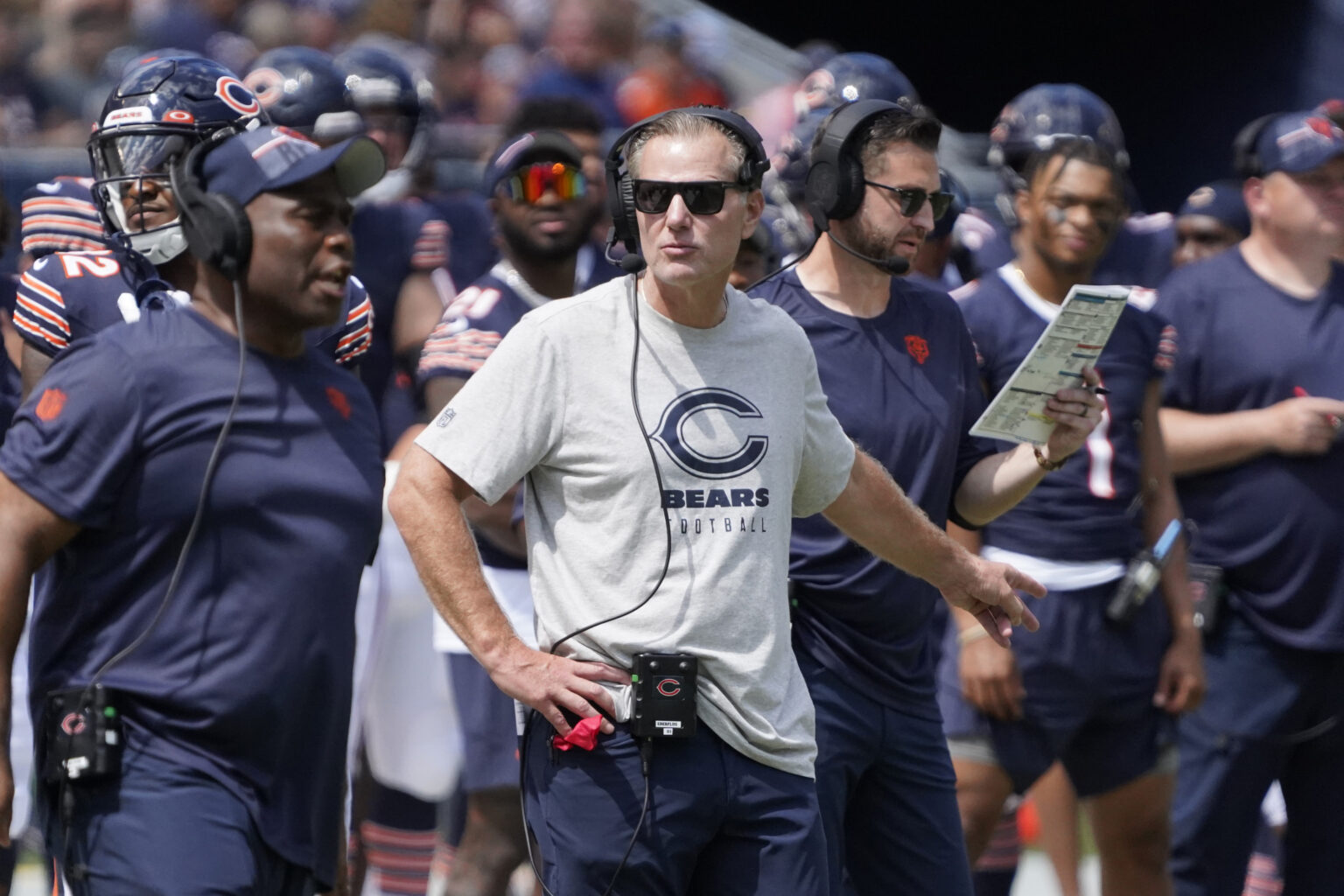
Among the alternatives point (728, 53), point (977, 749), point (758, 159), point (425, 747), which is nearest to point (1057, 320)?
point (758, 159)

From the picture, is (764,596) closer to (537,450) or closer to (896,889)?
(537,450)

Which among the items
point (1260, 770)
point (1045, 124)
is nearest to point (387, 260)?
point (1045, 124)

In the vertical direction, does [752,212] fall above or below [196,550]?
above

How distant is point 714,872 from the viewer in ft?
11.3

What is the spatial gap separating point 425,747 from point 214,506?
236 centimetres

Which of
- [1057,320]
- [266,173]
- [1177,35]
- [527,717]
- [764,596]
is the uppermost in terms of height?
[266,173]

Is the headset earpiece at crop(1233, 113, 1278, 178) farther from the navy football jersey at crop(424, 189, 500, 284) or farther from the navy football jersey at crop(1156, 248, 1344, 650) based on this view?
the navy football jersey at crop(424, 189, 500, 284)

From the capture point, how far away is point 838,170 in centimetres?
420

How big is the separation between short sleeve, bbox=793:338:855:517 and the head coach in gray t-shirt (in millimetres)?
110

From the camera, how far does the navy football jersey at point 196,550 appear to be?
10.6 feet

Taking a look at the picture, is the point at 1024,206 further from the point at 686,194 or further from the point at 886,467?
the point at 686,194

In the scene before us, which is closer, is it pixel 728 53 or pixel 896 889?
pixel 896 889

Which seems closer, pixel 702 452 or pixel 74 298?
pixel 702 452

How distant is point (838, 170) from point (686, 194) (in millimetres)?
896
